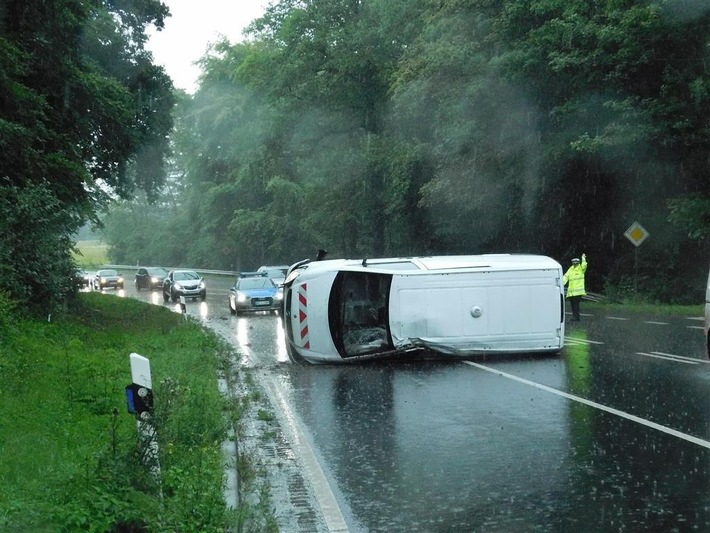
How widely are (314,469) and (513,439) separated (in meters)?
2.09

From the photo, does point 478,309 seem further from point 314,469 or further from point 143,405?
point 143,405

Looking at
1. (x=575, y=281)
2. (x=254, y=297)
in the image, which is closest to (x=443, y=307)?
(x=575, y=281)

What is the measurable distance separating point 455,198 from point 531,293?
2320cm

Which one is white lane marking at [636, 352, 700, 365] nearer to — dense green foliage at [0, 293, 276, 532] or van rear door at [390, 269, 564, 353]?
van rear door at [390, 269, 564, 353]

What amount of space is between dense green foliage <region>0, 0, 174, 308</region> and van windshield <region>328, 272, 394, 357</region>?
606 cm

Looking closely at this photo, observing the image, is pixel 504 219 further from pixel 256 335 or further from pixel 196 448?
pixel 196 448

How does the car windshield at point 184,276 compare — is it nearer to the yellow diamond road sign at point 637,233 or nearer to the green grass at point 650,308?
the green grass at point 650,308

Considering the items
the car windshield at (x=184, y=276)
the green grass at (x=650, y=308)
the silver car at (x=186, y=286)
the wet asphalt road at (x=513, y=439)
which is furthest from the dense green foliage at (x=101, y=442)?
the car windshield at (x=184, y=276)

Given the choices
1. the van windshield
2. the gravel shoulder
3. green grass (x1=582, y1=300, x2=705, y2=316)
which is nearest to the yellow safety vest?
green grass (x1=582, y1=300, x2=705, y2=316)

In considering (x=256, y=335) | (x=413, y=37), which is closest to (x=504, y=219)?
(x=413, y=37)

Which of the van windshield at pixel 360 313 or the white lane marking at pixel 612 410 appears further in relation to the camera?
the van windshield at pixel 360 313

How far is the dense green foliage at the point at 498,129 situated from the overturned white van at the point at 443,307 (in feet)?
50.9

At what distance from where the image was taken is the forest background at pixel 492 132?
109 ft

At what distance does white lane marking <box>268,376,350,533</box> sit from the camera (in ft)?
23.1
